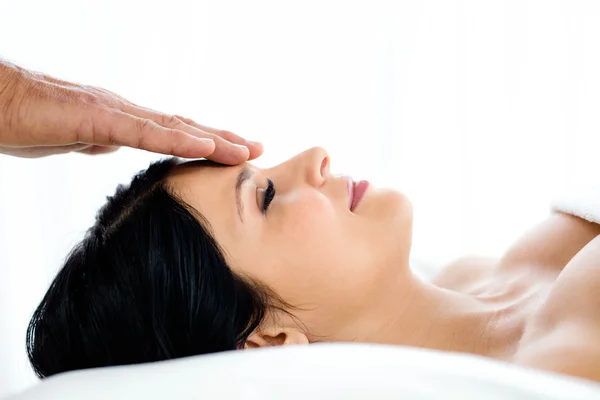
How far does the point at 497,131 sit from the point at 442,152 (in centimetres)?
21

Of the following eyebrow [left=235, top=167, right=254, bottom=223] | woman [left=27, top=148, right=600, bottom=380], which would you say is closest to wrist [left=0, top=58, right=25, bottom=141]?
woman [left=27, top=148, right=600, bottom=380]

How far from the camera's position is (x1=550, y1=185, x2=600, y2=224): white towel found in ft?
4.90

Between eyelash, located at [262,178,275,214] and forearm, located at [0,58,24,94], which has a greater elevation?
forearm, located at [0,58,24,94]

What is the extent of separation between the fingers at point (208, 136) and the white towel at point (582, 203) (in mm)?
709

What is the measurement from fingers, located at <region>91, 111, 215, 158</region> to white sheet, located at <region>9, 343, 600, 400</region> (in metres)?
0.46

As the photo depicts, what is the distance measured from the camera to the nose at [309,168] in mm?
1378

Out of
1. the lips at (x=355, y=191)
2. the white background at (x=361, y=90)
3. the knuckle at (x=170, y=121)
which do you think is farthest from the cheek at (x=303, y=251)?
the white background at (x=361, y=90)

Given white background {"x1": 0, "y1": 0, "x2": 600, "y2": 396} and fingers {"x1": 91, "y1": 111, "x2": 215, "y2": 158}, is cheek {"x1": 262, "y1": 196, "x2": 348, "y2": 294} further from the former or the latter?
white background {"x1": 0, "y1": 0, "x2": 600, "y2": 396}

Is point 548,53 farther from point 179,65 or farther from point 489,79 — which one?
point 179,65

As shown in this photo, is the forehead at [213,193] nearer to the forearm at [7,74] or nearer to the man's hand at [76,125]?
the man's hand at [76,125]

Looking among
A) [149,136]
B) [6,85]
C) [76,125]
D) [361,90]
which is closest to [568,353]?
[149,136]

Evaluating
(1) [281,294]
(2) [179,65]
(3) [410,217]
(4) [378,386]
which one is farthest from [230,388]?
(2) [179,65]

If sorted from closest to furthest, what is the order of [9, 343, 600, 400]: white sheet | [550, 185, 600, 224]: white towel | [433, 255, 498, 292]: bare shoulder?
[9, 343, 600, 400]: white sheet < [550, 185, 600, 224]: white towel < [433, 255, 498, 292]: bare shoulder

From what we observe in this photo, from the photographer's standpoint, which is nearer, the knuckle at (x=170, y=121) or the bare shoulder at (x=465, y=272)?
the knuckle at (x=170, y=121)
